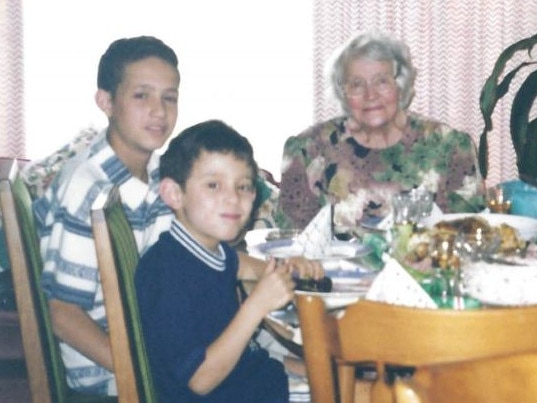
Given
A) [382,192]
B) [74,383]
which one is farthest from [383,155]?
[74,383]

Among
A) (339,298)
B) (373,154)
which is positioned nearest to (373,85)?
(373,154)

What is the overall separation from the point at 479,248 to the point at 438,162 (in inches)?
38.2

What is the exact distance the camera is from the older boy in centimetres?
172

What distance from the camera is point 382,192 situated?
255 cm

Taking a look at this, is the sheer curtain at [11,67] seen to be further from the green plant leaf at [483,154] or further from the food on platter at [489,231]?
the food on platter at [489,231]

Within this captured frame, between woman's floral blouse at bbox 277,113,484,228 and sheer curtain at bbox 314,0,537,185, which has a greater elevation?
sheer curtain at bbox 314,0,537,185

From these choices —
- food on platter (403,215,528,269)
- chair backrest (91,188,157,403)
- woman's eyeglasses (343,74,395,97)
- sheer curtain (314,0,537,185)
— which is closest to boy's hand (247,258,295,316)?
chair backrest (91,188,157,403)

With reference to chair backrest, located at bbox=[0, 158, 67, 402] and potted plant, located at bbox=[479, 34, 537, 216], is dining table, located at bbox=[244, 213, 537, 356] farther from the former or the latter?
potted plant, located at bbox=[479, 34, 537, 216]

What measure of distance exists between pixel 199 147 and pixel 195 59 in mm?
2028

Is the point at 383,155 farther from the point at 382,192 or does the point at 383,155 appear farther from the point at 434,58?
the point at 434,58

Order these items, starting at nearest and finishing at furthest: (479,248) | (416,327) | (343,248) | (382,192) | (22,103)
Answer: (416,327) → (479,248) → (343,248) → (382,192) → (22,103)

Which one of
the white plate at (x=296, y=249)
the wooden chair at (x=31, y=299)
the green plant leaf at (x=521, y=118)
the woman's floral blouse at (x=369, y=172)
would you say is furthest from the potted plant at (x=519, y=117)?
the wooden chair at (x=31, y=299)

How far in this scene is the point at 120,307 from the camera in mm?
1355

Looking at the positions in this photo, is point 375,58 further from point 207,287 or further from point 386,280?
point 386,280
